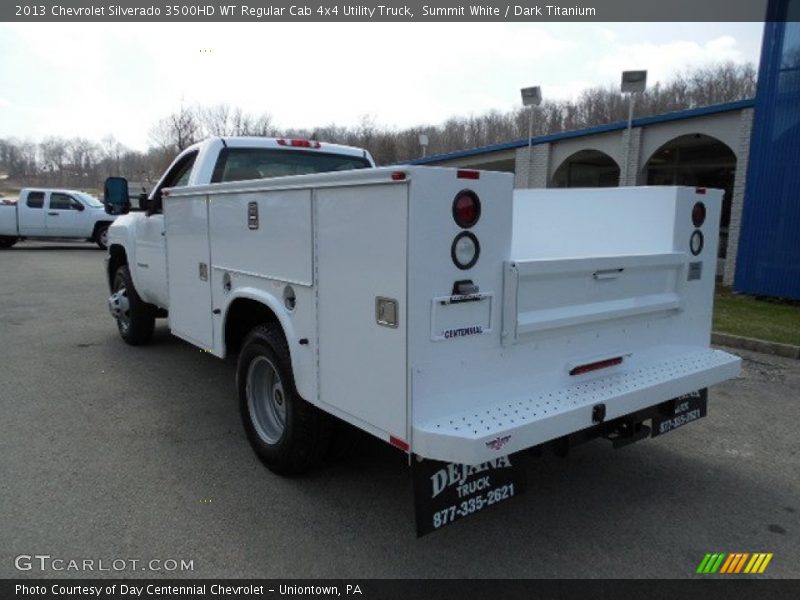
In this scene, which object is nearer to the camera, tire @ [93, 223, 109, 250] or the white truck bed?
the white truck bed

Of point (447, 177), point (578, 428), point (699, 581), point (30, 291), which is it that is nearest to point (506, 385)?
point (578, 428)

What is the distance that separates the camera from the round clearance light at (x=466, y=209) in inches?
99.1

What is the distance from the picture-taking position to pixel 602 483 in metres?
3.72

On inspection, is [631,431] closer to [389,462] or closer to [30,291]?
[389,462]

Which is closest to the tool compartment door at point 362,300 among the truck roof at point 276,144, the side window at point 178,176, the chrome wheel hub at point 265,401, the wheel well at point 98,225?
the chrome wheel hub at point 265,401

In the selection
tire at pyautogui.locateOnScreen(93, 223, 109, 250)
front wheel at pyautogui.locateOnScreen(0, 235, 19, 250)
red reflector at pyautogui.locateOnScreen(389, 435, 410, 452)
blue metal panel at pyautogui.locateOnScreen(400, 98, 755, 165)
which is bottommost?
front wheel at pyautogui.locateOnScreen(0, 235, 19, 250)

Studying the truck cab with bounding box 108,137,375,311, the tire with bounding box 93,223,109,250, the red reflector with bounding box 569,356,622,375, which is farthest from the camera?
the tire with bounding box 93,223,109,250

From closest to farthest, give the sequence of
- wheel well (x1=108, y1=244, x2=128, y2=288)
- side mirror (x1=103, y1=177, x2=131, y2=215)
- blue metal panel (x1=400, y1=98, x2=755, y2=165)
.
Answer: side mirror (x1=103, y1=177, x2=131, y2=215) < wheel well (x1=108, y1=244, x2=128, y2=288) < blue metal panel (x1=400, y1=98, x2=755, y2=165)

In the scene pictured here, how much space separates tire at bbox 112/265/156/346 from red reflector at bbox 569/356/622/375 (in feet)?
16.5

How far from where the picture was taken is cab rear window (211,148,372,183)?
4.93m

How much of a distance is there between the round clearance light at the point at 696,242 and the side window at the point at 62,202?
2251 cm

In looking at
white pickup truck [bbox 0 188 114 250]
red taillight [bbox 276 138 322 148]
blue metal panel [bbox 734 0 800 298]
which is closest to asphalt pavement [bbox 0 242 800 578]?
red taillight [bbox 276 138 322 148]

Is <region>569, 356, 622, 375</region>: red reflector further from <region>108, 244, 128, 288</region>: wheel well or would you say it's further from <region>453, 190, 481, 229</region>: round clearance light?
<region>108, 244, 128, 288</region>: wheel well

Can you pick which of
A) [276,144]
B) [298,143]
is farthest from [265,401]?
[298,143]
